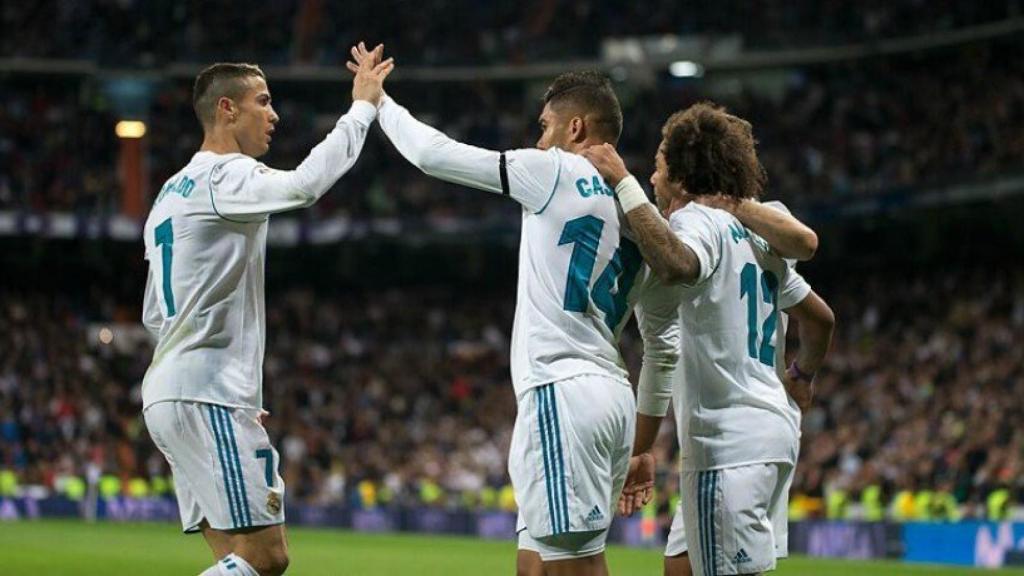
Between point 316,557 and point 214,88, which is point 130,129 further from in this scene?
point 214,88

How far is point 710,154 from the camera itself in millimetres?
6473

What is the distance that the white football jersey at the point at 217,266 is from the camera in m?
6.81

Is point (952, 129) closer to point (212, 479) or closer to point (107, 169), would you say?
point (107, 169)

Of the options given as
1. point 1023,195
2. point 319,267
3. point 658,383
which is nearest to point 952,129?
point 1023,195

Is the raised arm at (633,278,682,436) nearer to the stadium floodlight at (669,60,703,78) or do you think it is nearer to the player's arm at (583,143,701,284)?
the player's arm at (583,143,701,284)

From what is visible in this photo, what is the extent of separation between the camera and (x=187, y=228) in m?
6.94

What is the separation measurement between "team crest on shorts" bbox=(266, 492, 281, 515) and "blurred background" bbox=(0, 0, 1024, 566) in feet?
54.9

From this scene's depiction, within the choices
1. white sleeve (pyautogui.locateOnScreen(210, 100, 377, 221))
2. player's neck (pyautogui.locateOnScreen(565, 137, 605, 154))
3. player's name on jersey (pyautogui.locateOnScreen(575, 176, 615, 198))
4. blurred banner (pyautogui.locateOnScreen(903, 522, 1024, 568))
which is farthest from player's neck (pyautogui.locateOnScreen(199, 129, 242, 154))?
blurred banner (pyautogui.locateOnScreen(903, 522, 1024, 568))

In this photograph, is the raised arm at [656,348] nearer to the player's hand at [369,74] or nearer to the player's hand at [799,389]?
the player's hand at [799,389]

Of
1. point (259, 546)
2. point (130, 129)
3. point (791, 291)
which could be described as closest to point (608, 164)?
point (791, 291)

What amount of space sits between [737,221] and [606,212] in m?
0.55

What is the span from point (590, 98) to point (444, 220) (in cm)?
2776

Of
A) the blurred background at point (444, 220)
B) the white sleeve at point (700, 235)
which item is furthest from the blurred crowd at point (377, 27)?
the white sleeve at point (700, 235)

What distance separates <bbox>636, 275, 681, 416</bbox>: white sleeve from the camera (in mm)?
6660
